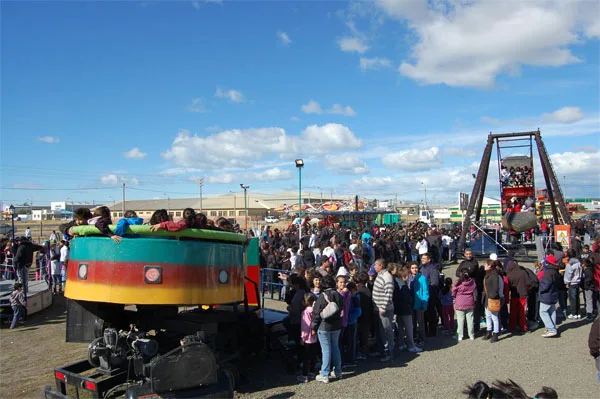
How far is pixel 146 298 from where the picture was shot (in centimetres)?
519

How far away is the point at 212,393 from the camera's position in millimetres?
5141

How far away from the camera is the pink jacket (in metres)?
7.10

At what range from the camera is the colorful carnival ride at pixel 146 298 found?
5035 millimetres

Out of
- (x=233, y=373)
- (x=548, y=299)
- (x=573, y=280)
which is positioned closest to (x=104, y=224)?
(x=233, y=373)

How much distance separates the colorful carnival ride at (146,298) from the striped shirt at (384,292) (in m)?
2.92

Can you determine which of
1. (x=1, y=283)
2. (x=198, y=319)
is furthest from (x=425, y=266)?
(x=1, y=283)

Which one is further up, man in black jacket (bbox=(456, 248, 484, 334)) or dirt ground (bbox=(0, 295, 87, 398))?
man in black jacket (bbox=(456, 248, 484, 334))

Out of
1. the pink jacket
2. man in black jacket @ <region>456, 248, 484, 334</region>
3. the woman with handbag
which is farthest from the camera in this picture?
man in black jacket @ <region>456, 248, 484, 334</region>

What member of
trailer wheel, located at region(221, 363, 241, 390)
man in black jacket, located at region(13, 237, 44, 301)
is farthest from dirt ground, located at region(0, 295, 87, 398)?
trailer wheel, located at region(221, 363, 241, 390)

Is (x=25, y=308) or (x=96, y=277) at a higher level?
(x=96, y=277)

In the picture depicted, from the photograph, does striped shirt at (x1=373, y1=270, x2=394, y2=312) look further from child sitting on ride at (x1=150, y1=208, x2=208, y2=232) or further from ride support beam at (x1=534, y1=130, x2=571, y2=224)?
ride support beam at (x1=534, y1=130, x2=571, y2=224)

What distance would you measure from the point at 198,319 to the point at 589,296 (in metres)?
8.93

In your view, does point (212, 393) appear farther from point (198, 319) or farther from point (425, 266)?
point (425, 266)

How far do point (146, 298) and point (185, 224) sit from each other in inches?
35.6
